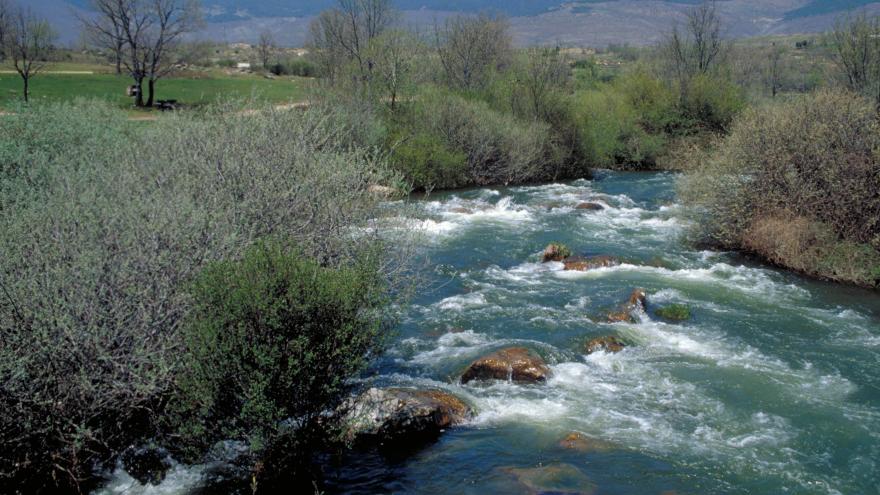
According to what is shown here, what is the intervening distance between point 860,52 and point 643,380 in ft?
120

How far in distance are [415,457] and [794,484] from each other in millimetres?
5969

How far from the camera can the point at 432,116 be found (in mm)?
39000

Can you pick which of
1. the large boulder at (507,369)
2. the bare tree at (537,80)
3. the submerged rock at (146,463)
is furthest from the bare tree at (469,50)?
the submerged rock at (146,463)

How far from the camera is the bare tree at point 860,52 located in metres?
41.8

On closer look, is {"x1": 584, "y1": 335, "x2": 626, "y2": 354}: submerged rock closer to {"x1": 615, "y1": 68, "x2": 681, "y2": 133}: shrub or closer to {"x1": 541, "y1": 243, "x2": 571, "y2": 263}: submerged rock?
{"x1": 541, "y1": 243, "x2": 571, "y2": 263}: submerged rock

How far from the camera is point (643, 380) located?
15.0 meters

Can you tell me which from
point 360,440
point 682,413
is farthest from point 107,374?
point 682,413

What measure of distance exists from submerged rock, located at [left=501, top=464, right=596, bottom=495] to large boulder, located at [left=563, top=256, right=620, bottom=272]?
11.8m

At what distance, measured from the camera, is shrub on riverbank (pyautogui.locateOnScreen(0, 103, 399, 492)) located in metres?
10.0

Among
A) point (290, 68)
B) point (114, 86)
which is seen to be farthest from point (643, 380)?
point (290, 68)

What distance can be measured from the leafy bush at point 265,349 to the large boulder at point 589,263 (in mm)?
12997

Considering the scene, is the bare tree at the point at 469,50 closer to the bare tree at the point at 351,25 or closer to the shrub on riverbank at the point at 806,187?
the bare tree at the point at 351,25

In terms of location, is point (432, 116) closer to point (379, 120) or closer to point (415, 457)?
point (379, 120)

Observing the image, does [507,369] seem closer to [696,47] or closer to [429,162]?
[429,162]
